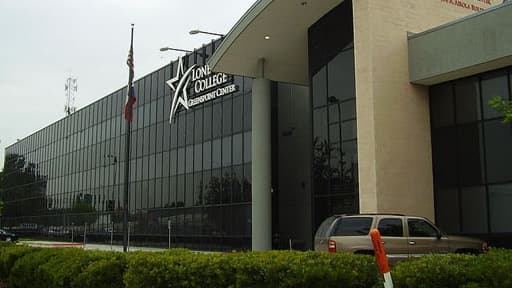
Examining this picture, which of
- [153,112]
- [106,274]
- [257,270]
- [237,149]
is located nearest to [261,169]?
[237,149]

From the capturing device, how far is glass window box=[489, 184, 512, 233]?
1750 cm

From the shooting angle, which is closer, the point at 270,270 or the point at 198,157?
the point at 270,270

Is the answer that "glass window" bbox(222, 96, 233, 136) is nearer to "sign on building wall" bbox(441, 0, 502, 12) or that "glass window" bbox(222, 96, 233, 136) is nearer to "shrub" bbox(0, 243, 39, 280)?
"sign on building wall" bbox(441, 0, 502, 12)

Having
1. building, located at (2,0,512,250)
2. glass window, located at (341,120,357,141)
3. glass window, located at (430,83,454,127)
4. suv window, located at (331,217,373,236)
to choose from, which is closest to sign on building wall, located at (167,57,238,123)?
building, located at (2,0,512,250)

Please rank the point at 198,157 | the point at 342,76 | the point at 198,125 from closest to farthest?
the point at 342,76
the point at 198,157
the point at 198,125

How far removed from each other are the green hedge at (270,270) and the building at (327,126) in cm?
1032

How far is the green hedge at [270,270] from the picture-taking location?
6328 millimetres

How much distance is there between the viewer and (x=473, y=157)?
18.8 m

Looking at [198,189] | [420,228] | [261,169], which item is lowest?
[420,228]

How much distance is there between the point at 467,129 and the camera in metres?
19.0

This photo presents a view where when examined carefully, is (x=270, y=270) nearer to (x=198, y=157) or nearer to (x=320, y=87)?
(x=320, y=87)

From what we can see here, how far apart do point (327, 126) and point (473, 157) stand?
555cm

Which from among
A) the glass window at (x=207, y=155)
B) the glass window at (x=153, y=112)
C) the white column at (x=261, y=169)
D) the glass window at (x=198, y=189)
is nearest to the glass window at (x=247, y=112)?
the white column at (x=261, y=169)

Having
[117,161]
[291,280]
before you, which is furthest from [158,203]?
[291,280]
